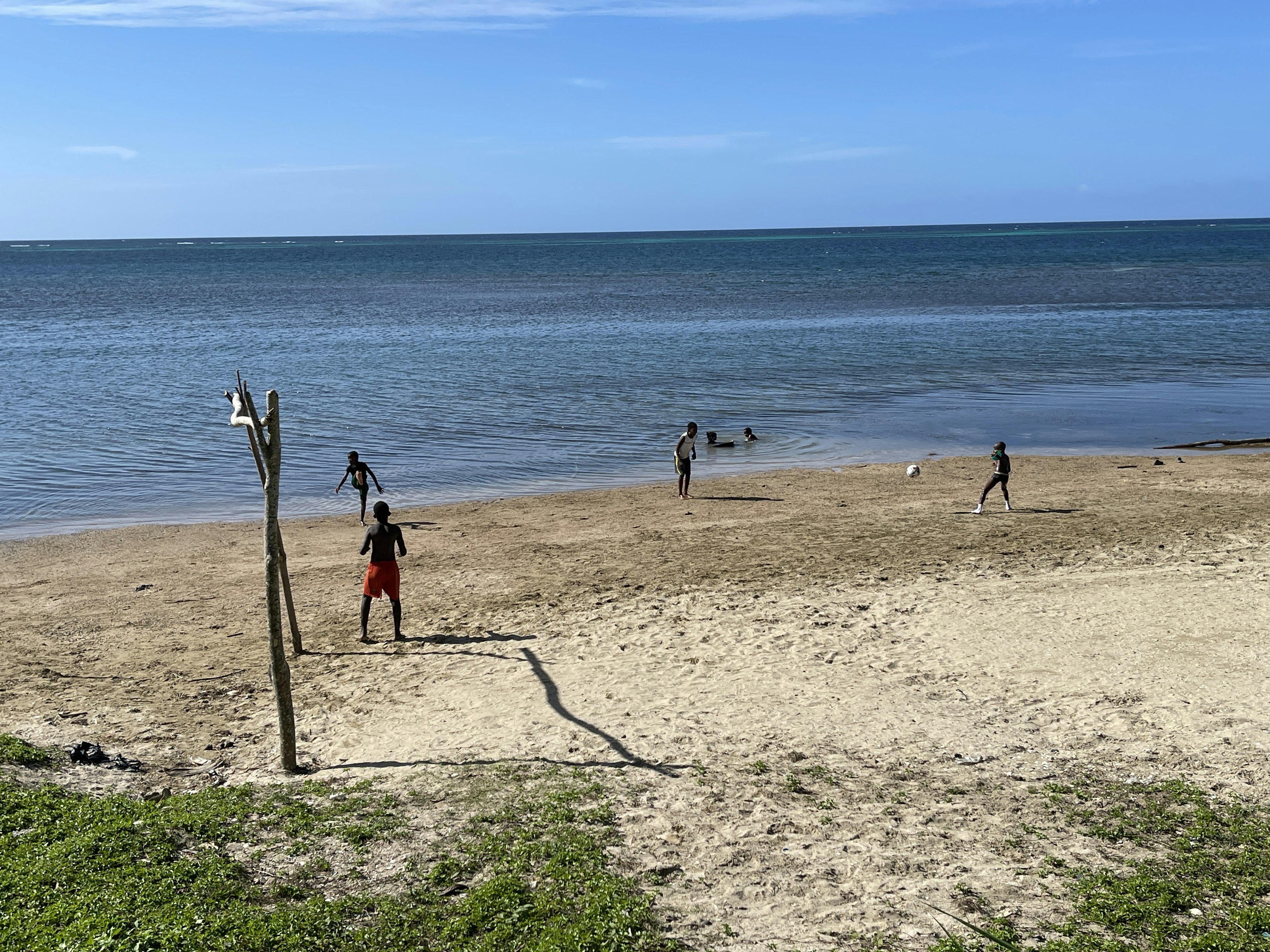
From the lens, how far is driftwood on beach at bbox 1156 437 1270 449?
75.5ft

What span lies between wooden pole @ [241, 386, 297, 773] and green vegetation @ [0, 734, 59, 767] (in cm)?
169

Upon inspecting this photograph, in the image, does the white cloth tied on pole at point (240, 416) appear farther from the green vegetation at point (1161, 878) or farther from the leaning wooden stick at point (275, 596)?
the green vegetation at point (1161, 878)

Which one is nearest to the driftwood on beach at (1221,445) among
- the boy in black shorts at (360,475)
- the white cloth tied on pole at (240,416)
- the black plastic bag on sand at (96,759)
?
the boy in black shorts at (360,475)

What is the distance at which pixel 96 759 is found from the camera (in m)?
8.05

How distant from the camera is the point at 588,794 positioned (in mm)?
7531

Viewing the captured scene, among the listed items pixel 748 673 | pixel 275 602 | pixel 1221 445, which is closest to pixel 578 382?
pixel 1221 445

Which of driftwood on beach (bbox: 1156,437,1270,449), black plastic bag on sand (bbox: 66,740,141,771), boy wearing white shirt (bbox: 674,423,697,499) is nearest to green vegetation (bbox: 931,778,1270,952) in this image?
black plastic bag on sand (bbox: 66,740,141,771)

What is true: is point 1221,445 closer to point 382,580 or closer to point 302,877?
point 382,580

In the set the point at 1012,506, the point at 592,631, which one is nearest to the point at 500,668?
the point at 592,631

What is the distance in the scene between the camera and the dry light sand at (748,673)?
693 centimetres

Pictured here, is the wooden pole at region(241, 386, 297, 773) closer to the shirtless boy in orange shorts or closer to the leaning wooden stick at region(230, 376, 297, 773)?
the leaning wooden stick at region(230, 376, 297, 773)

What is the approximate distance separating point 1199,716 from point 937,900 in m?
4.02

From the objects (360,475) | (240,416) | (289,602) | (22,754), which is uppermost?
(240,416)

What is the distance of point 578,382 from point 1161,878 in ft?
92.1
